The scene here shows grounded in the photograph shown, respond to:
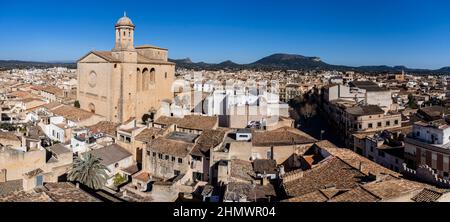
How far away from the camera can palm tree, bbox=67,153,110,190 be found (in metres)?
21.0

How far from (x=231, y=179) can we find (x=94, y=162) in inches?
298

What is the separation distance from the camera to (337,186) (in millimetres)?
16484

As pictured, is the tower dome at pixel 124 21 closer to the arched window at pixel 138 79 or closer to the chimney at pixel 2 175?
the arched window at pixel 138 79

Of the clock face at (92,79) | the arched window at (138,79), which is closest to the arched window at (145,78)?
the arched window at (138,79)

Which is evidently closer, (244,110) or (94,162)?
(94,162)

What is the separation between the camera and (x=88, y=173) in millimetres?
21094

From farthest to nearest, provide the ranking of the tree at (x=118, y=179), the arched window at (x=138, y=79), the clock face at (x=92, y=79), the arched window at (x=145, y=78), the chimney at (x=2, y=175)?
1. the arched window at (x=145, y=78)
2. the arched window at (x=138, y=79)
3. the clock face at (x=92, y=79)
4. the tree at (x=118, y=179)
5. the chimney at (x=2, y=175)

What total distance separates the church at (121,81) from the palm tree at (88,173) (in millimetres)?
18147

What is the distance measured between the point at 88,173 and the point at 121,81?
64.1 feet

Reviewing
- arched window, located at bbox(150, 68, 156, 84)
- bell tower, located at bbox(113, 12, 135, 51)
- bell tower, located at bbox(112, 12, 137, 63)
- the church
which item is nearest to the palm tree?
the church

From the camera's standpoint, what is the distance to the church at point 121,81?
3934cm

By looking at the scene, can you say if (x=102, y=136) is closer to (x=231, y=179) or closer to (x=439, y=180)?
(x=231, y=179)

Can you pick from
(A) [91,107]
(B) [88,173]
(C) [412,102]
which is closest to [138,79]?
(A) [91,107]
